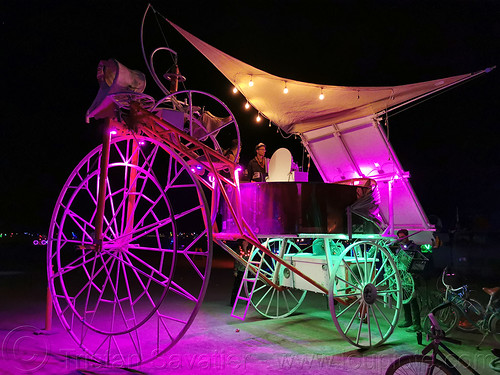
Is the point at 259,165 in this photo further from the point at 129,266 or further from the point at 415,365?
the point at 415,365

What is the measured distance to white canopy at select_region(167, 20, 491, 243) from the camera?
23.0ft

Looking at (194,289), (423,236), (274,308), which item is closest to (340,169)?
(423,236)

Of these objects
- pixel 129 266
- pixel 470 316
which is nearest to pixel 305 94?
pixel 129 266

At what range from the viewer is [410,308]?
8188 mm

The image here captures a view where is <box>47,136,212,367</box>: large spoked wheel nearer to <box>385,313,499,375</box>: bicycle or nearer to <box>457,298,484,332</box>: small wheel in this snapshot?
<box>385,313,499,375</box>: bicycle

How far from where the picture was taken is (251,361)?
230 inches

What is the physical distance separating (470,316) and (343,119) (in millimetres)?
4628

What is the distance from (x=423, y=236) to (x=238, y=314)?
4718mm

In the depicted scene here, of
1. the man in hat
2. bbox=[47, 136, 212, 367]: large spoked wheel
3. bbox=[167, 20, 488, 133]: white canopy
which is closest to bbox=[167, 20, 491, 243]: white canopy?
bbox=[167, 20, 488, 133]: white canopy

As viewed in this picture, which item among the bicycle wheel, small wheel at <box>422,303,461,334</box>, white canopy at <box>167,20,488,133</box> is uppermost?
white canopy at <box>167,20,488,133</box>

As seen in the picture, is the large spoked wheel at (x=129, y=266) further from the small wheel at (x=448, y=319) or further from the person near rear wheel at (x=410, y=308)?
the small wheel at (x=448, y=319)

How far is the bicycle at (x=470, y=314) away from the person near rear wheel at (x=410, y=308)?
0.20 m

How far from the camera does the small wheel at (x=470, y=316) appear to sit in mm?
7480

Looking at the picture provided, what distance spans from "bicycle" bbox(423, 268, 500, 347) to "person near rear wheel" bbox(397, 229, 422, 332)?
0.20 m
